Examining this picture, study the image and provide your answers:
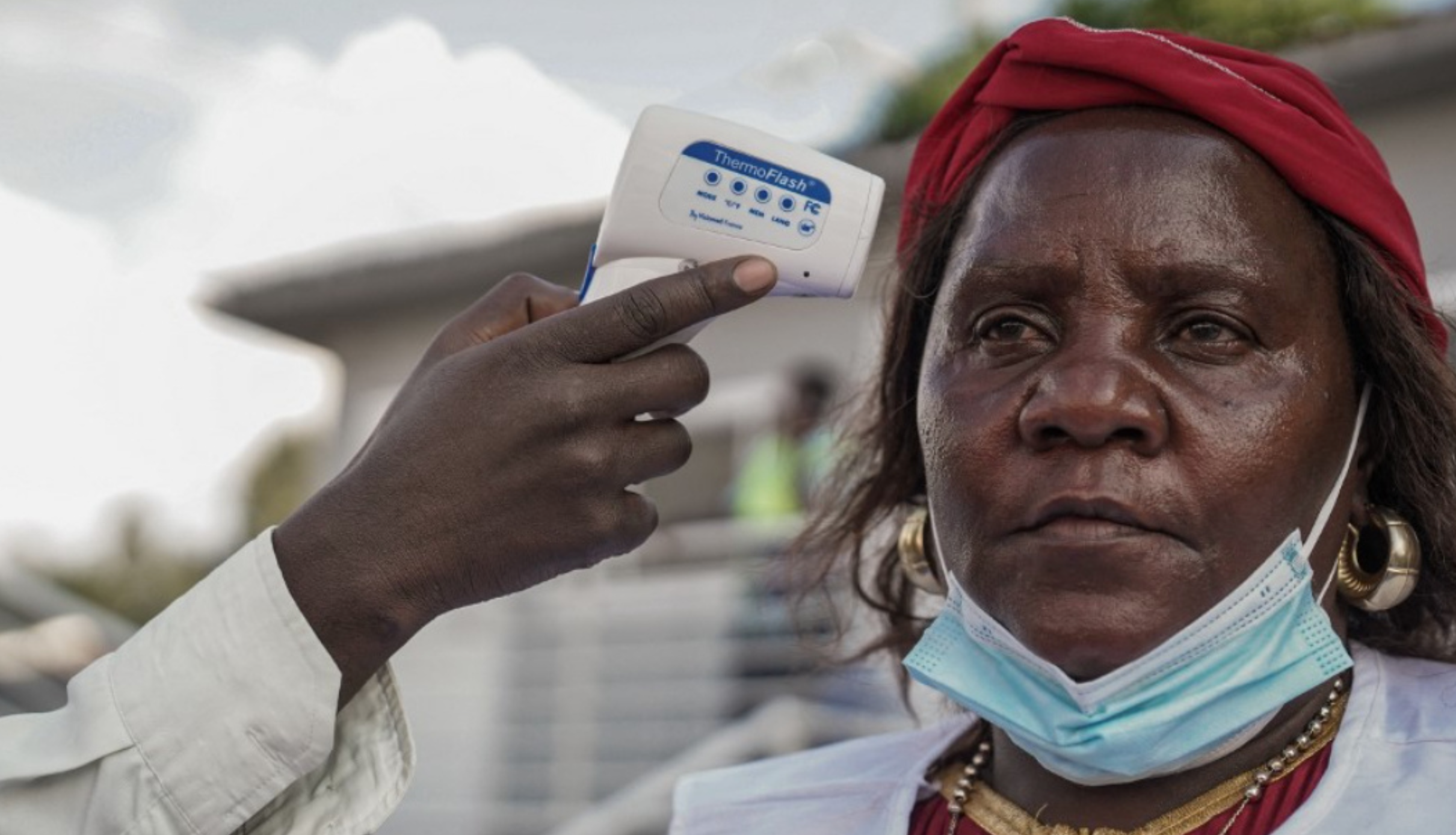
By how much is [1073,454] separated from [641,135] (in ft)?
2.19

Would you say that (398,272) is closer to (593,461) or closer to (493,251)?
(493,251)

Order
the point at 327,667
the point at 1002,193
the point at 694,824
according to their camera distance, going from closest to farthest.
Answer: the point at 327,667, the point at 1002,193, the point at 694,824

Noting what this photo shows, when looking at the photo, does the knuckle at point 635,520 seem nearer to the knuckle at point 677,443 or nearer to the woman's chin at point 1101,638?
the knuckle at point 677,443

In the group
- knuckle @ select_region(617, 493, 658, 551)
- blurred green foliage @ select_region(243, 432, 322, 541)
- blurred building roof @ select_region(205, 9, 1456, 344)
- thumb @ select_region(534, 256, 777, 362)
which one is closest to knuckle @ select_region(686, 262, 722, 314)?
thumb @ select_region(534, 256, 777, 362)

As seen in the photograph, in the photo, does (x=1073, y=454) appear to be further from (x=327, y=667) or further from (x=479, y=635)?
(x=479, y=635)

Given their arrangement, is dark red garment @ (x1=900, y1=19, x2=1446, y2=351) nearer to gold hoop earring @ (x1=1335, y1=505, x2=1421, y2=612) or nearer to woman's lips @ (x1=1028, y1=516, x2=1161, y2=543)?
gold hoop earring @ (x1=1335, y1=505, x2=1421, y2=612)

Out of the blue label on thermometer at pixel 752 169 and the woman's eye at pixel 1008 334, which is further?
the woman's eye at pixel 1008 334

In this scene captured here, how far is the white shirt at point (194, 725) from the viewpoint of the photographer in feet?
5.34

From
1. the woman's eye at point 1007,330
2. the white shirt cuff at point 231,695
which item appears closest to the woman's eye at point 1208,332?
the woman's eye at point 1007,330

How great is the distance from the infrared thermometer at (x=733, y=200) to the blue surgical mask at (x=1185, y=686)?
0.52 m

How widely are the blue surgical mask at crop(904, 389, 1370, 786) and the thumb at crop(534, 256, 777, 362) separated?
0.58 metres

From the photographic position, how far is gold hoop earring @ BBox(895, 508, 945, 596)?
2.18m

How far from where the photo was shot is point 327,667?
5.32 feet

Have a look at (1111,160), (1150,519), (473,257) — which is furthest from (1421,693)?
(473,257)
